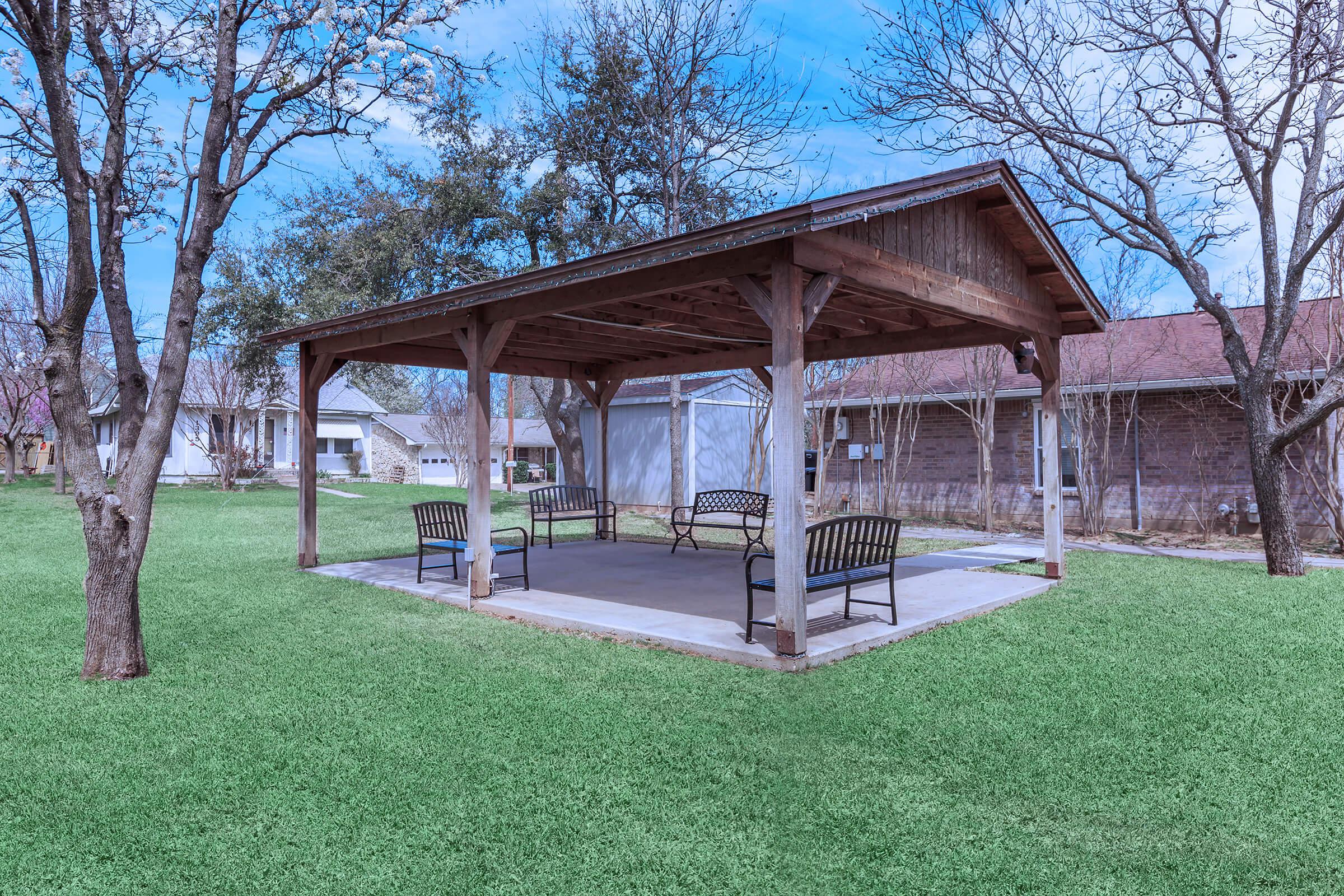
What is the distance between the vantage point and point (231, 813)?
3295mm

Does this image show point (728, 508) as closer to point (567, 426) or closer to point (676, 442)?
point (676, 442)

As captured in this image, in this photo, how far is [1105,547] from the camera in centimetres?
1233

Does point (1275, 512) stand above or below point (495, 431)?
below

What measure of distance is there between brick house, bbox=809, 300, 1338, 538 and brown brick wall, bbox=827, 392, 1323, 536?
0.06 feet

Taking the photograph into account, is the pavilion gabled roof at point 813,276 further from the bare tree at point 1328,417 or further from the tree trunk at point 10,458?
the tree trunk at point 10,458

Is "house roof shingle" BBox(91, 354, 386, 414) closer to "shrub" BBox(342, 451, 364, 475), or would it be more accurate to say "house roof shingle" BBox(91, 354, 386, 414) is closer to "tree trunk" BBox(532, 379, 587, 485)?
"shrub" BBox(342, 451, 364, 475)

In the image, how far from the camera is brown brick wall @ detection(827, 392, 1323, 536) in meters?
13.1

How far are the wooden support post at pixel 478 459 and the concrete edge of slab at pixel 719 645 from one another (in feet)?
1.04

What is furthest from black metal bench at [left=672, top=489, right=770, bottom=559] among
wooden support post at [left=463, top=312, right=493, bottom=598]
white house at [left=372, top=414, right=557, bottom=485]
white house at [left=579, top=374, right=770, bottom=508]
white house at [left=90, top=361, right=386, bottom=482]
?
white house at [left=372, top=414, right=557, bottom=485]

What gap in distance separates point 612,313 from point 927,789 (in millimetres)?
6160

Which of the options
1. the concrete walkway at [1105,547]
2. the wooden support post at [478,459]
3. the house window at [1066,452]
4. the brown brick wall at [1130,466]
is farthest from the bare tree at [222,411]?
the house window at [1066,452]

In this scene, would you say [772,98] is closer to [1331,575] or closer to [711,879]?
[1331,575]

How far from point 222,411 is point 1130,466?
24.3 meters

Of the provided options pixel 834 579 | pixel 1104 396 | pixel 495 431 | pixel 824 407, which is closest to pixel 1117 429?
pixel 1104 396
